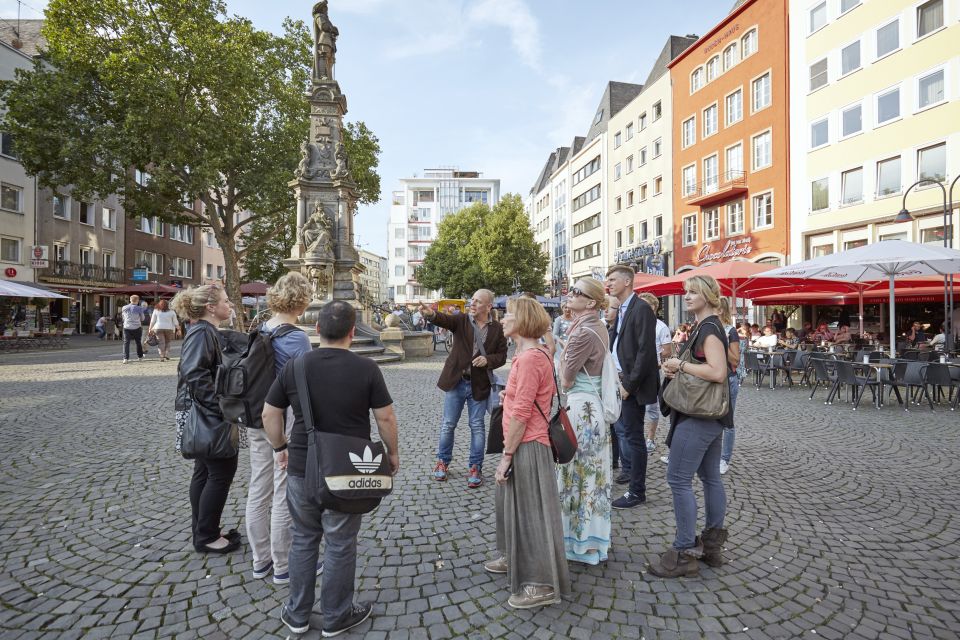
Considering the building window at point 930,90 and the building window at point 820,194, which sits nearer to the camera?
the building window at point 930,90

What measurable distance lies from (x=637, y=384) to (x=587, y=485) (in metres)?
1.41

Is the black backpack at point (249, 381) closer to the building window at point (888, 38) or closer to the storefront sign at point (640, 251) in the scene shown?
the building window at point (888, 38)

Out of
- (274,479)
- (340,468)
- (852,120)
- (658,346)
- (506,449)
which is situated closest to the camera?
(340,468)

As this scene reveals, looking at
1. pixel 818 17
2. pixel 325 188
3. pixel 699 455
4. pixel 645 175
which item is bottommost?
pixel 699 455

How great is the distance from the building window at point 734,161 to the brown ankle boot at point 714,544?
28.3 m

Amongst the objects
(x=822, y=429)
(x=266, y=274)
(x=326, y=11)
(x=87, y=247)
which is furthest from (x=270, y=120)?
(x=822, y=429)

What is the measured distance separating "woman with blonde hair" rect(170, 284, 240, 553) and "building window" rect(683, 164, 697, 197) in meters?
32.3

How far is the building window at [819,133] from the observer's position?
2285cm

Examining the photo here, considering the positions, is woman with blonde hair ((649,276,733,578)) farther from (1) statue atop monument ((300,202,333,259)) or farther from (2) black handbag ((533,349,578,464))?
(1) statue atop monument ((300,202,333,259))

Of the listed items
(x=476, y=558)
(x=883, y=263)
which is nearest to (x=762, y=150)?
(x=883, y=263)

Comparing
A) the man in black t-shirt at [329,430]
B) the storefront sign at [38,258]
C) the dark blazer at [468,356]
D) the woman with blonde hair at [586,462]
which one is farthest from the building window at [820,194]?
the storefront sign at [38,258]

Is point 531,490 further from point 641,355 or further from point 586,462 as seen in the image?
point 641,355

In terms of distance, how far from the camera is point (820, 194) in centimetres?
2309

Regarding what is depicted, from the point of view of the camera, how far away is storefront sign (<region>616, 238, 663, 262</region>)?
114 feet
